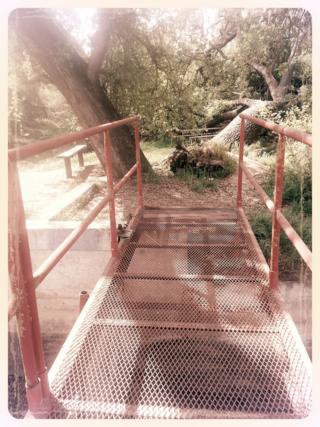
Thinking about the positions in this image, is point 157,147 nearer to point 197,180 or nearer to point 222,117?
point 222,117

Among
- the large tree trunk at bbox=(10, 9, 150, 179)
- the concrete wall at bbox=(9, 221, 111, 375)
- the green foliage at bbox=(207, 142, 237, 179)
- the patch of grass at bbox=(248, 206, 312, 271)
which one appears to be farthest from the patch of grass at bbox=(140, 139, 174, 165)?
the concrete wall at bbox=(9, 221, 111, 375)

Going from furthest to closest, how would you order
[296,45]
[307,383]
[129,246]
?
[296,45] → [129,246] → [307,383]

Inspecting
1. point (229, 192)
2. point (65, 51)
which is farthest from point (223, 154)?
point (65, 51)

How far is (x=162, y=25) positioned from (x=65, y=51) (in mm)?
1935

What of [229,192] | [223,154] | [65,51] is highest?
[65,51]

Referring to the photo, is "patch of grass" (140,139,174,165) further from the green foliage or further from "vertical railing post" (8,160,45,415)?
"vertical railing post" (8,160,45,415)

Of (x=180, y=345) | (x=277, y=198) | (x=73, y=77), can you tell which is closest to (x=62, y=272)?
(x=180, y=345)

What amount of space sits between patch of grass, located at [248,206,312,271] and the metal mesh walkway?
153 cm

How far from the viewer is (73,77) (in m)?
7.14

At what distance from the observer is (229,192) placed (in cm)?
732

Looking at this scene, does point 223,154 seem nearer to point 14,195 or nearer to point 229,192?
point 229,192

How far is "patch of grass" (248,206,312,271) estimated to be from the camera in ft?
15.3

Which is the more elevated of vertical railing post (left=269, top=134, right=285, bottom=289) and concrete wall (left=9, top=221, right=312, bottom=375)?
vertical railing post (left=269, top=134, right=285, bottom=289)

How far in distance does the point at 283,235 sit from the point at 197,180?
288 cm
